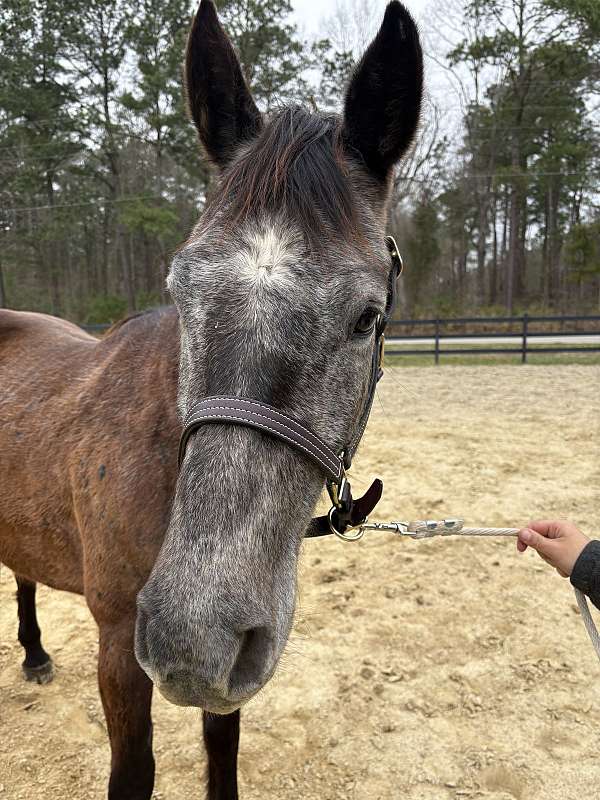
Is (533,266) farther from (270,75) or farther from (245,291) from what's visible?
(245,291)

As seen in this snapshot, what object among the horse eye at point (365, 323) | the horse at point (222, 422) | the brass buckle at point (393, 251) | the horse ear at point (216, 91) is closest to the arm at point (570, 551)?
the horse at point (222, 422)

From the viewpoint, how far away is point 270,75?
22.3m

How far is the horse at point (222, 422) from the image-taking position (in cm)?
124

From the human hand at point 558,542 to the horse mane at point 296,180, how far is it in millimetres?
1266

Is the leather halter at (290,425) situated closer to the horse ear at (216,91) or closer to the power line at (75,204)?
the horse ear at (216,91)

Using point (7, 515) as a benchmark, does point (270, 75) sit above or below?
above

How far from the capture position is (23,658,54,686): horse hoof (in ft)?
11.2

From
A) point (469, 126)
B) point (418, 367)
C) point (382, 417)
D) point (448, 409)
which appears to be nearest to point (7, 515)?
point (382, 417)

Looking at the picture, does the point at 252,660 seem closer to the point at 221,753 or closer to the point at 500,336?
the point at 221,753

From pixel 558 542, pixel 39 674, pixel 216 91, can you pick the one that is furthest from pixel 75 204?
pixel 558 542

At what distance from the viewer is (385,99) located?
183 centimetres

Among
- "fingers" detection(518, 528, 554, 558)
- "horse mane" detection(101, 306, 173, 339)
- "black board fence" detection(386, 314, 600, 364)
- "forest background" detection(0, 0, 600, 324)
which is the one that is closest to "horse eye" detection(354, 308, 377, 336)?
"fingers" detection(518, 528, 554, 558)

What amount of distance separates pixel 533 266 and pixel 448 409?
3012 centimetres

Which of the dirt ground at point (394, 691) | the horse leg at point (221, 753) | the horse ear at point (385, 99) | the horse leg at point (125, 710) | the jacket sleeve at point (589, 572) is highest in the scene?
the horse ear at point (385, 99)
